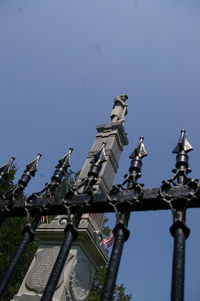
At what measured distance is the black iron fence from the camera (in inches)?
103

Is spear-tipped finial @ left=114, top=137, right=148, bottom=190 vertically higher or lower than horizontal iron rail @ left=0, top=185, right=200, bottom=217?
higher

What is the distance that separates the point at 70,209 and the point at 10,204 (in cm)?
99

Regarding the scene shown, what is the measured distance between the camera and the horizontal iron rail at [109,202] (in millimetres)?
2818

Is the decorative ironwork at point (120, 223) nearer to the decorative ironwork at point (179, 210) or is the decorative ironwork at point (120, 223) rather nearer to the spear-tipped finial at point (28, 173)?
the decorative ironwork at point (179, 210)

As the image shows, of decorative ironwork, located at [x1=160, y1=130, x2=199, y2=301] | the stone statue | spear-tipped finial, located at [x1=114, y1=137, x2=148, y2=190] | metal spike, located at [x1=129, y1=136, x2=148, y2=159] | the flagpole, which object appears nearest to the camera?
decorative ironwork, located at [x1=160, y1=130, x2=199, y2=301]

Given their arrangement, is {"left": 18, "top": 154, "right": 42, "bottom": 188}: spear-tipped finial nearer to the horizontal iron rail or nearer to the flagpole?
the horizontal iron rail

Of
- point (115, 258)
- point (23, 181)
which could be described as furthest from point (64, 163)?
point (115, 258)

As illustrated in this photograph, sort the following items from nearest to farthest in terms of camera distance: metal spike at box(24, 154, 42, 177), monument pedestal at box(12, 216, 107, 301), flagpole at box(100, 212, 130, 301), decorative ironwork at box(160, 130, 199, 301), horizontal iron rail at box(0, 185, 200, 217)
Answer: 1. decorative ironwork at box(160, 130, 199, 301)
2. flagpole at box(100, 212, 130, 301)
3. horizontal iron rail at box(0, 185, 200, 217)
4. metal spike at box(24, 154, 42, 177)
5. monument pedestal at box(12, 216, 107, 301)

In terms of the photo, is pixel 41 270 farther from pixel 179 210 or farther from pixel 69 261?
pixel 179 210

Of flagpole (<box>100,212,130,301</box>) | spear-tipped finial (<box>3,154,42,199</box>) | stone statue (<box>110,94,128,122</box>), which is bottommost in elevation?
flagpole (<box>100,212,130,301</box>)

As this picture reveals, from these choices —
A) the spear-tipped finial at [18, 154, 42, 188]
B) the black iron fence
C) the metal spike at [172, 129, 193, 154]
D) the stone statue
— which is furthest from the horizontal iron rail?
the stone statue

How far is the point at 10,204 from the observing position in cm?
370

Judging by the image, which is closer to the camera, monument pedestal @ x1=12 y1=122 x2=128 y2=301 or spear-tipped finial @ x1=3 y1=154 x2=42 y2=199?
spear-tipped finial @ x1=3 y1=154 x2=42 y2=199

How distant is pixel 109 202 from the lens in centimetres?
308
